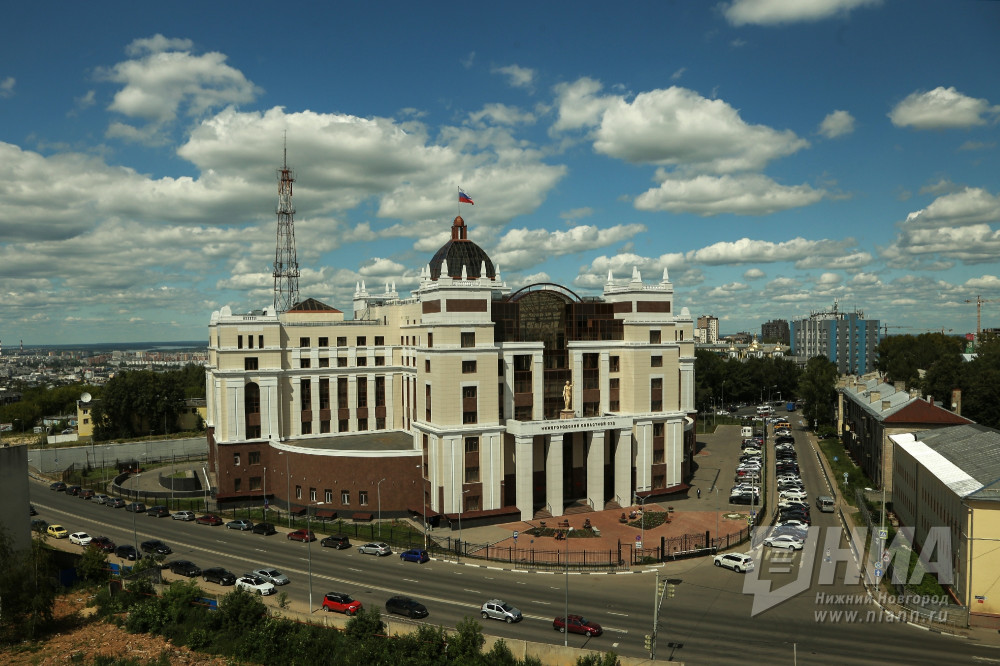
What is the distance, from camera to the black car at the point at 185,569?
199ft

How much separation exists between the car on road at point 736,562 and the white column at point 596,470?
19.5 meters

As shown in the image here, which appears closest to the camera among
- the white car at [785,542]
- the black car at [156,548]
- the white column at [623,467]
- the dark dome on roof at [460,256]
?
the white car at [785,542]

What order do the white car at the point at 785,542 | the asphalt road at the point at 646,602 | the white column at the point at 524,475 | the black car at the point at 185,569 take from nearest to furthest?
the asphalt road at the point at 646,602 < the black car at the point at 185,569 < the white car at the point at 785,542 < the white column at the point at 524,475

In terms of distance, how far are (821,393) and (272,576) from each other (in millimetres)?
116131

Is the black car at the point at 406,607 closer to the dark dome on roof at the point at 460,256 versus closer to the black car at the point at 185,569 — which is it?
the black car at the point at 185,569

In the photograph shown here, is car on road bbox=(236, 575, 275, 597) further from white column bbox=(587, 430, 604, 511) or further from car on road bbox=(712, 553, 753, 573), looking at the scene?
car on road bbox=(712, 553, 753, 573)

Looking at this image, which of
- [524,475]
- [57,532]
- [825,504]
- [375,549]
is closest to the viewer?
[375,549]

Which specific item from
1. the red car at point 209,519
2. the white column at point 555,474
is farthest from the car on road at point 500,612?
the red car at point 209,519

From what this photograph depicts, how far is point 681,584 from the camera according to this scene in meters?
57.7

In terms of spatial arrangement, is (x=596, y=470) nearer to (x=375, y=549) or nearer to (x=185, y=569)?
(x=375, y=549)

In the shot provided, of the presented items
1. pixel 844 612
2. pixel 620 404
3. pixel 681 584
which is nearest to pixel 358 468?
A: pixel 620 404

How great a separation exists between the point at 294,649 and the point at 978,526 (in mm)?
45939

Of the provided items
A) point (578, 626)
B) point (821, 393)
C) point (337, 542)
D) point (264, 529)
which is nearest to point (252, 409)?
point (264, 529)

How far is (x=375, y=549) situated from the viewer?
220 feet
